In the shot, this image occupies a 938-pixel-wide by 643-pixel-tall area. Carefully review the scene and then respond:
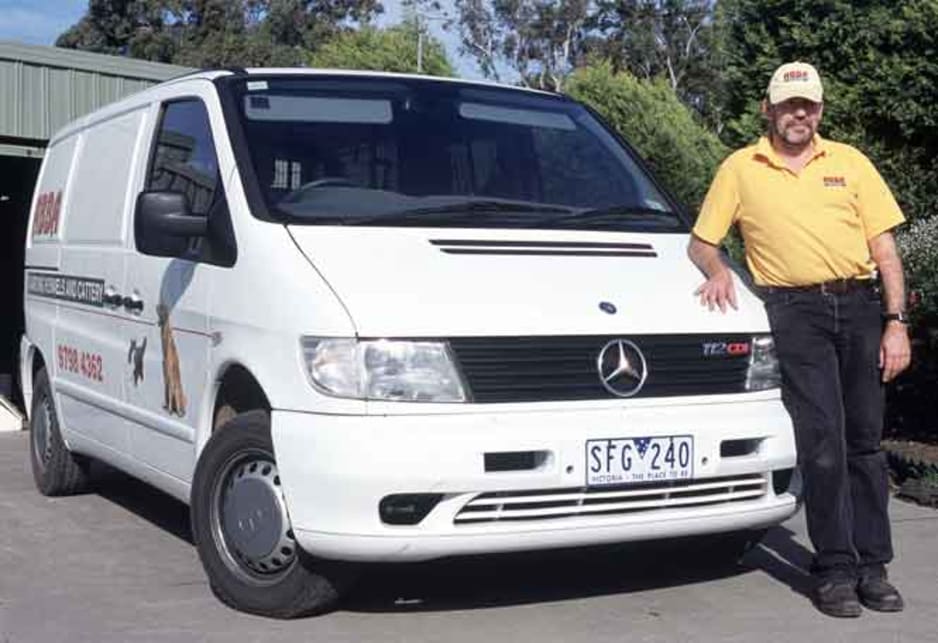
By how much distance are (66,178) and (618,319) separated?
391 centimetres

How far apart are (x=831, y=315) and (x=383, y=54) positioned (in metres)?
17.3

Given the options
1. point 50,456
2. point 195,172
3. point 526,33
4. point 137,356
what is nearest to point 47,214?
point 50,456

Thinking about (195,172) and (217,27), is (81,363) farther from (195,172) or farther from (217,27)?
(217,27)

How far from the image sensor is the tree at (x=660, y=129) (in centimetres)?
1302

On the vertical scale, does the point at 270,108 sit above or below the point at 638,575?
above

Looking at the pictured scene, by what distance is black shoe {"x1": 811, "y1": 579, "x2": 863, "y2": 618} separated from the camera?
5.36 metres

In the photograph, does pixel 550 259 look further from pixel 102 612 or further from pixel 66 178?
pixel 66 178

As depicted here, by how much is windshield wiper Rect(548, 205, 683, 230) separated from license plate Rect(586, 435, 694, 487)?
3.45ft

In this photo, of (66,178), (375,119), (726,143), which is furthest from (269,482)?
(726,143)

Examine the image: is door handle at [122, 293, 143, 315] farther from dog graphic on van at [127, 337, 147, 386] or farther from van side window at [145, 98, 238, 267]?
van side window at [145, 98, 238, 267]

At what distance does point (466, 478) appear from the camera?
15.6 feet

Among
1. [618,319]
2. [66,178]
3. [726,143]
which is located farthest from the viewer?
[726,143]

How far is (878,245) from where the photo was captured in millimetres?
5488

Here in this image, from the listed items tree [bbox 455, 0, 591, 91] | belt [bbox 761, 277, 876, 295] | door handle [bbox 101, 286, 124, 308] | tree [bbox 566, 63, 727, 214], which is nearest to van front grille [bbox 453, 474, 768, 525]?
belt [bbox 761, 277, 876, 295]
